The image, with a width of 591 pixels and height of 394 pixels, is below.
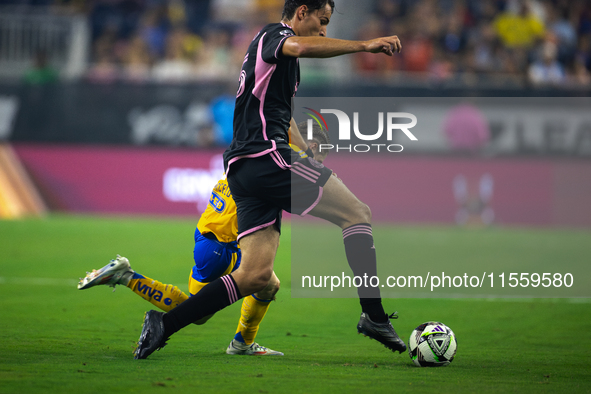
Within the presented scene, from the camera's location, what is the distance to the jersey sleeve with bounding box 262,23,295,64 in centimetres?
406

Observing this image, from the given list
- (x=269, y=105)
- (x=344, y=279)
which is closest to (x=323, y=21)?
(x=269, y=105)

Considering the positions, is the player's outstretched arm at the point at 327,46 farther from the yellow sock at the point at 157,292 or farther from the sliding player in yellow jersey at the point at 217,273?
the yellow sock at the point at 157,292

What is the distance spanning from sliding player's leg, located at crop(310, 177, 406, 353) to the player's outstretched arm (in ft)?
2.68

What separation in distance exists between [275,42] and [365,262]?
1.45 meters

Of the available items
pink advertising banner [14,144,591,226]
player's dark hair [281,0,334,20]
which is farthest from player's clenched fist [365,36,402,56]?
pink advertising banner [14,144,591,226]

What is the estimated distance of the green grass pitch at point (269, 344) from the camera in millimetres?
3809

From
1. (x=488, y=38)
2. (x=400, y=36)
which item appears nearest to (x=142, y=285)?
(x=400, y=36)

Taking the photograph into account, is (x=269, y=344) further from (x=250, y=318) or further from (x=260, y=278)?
(x=260, y=278)

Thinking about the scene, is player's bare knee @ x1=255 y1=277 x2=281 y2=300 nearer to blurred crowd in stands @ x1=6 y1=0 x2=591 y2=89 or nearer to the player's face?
the player's face

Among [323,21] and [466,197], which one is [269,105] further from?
[466,197]

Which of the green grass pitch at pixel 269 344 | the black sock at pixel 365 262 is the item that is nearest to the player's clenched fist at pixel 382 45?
the black sock at pixel 365 262

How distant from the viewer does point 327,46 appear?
3.94m

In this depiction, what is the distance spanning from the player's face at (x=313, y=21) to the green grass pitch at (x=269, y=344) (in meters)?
2.01

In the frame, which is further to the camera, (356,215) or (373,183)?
(373,183)
